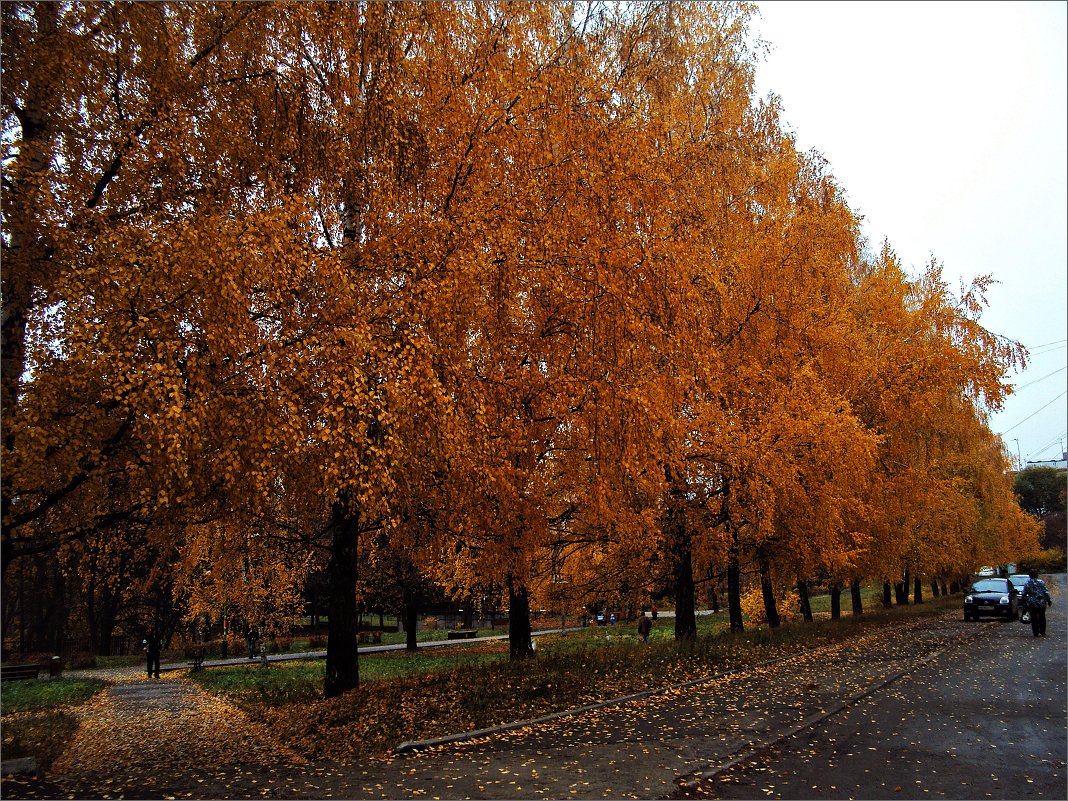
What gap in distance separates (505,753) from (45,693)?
1697cm

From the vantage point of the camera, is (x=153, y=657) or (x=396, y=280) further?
(x=153, y=657)

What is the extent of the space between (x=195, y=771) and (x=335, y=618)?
11.3 feet

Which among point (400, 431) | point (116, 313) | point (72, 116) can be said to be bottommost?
point (400, 431)

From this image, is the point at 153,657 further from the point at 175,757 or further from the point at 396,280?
the point at 396,280

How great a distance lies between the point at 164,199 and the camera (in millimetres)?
8094

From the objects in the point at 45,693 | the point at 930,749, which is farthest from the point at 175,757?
the point at 45,693

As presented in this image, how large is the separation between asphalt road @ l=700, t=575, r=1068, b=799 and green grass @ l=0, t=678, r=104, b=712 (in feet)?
50.5

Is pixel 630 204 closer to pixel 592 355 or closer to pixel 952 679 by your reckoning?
pixel 592 355

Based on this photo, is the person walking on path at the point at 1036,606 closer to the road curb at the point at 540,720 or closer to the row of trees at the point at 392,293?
the row of trees at the point at 392,293

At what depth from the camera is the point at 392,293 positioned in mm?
8477

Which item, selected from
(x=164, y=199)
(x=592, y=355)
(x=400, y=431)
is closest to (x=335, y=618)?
(x=400, y=431)

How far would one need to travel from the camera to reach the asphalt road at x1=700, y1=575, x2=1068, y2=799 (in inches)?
259

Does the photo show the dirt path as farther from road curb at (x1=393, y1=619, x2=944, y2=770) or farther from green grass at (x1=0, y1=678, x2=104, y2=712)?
green grass at (x1=0, y1=678, x2=104, y2=712)

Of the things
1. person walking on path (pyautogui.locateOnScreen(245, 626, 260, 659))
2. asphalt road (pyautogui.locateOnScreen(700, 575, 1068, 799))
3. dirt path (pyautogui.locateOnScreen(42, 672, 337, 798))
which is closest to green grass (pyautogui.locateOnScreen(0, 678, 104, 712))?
dirt path (pyautogui.locateOnScreen(42, 672, 337, 798))
